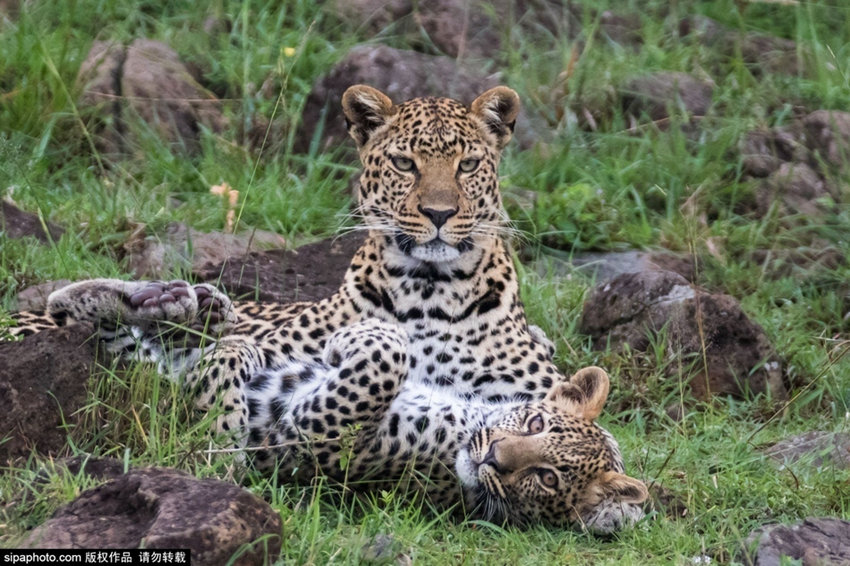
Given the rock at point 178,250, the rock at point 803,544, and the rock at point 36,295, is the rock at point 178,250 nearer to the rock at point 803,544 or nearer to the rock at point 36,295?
the rock at point 36,295

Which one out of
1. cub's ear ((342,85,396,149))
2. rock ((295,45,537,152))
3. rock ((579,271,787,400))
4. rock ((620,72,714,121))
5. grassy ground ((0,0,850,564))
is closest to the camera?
grassy ground ((0,0,850,564))

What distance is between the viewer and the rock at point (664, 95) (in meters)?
11.1

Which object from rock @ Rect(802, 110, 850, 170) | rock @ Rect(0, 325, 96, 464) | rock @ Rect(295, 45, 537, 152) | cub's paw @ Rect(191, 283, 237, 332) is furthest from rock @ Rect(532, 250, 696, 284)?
rock @ Rect(0, 325, 96, 464)

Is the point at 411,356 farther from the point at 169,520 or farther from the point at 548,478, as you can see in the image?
the point at 169,520

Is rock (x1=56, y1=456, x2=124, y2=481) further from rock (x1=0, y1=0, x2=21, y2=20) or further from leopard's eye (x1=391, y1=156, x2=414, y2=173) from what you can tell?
rock (x1=0, y1=0, x2=21, y2=20)

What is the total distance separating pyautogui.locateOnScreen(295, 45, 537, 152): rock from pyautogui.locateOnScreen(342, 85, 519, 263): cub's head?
3.22 meters

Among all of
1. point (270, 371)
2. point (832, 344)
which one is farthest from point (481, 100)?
point (832, 344)

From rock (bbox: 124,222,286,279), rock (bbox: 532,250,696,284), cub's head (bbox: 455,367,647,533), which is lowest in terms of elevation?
rock (bbox: 532,250,696,284)

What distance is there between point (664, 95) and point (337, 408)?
586 cm

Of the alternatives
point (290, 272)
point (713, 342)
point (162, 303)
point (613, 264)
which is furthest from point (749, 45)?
point (162, 303)

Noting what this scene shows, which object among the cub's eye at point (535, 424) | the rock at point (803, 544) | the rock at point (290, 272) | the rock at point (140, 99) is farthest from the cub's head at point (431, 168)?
the rock at point (140, 99)

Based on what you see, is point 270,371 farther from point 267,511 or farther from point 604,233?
point 604,233

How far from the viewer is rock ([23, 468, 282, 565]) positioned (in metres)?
4.49

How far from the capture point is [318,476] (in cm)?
610
